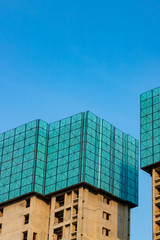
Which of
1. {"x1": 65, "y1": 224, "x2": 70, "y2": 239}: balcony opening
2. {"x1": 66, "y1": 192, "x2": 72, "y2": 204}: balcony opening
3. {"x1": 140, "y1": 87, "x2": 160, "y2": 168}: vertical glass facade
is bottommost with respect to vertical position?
{"x1": 65, "y1": 224, "x2": 70, "y2": 239}: balcony opening

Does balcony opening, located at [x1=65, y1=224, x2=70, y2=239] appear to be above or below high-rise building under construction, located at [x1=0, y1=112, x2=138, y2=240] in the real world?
below

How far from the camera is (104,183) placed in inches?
6112

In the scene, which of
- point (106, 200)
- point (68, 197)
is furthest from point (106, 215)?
point (68, 197)

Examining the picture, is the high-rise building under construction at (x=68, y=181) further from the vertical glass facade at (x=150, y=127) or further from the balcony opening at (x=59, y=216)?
the vertical glass facade at (x=150, y=127)

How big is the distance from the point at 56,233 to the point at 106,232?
32.3 ft

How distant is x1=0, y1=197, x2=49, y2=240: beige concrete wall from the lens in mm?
153625

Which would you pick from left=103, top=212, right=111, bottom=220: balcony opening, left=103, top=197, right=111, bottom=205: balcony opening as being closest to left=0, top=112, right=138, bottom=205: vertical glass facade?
left=103, top=197, right=111, bottom=205: balcony opening

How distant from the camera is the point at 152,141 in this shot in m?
142

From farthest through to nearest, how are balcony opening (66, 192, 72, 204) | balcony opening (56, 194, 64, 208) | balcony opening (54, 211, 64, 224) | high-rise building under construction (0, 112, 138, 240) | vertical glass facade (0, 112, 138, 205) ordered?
balcony opening (56, 194, 64, 208) < vertical glass facade (0, 112, 138, 205) < balcony opening (54, 211, 64, 224) < balcony opening (66, 192, 72, 204) < high-rise building under construction (0, 112, 138, 240)

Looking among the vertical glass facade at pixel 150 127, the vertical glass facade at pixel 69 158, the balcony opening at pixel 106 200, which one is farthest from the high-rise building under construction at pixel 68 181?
the vertical glass facade at pixel 150 127

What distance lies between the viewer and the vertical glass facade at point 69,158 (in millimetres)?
155500

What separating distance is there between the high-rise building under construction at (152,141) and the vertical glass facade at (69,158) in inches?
608

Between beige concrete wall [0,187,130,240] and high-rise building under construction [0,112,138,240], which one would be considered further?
high-rise building under construction [0,112,138,240]

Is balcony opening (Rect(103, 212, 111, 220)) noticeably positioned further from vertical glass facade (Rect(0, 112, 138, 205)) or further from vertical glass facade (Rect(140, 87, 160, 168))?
vertical glass facade (Rect(140, 87, 160, 168))
